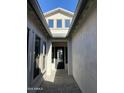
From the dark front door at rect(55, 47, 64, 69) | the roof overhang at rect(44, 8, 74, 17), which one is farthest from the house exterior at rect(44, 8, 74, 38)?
the dark front door at rect(55, 47, 64, 69)

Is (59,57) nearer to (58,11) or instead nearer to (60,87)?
(58,11)

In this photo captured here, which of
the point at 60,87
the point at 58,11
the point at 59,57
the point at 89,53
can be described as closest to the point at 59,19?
the point at 58,11

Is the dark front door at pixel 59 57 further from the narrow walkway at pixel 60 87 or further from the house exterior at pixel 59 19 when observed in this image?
the narrow walkway at pixel 60 87

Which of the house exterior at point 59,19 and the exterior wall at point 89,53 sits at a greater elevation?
the house exterior at point 59,19

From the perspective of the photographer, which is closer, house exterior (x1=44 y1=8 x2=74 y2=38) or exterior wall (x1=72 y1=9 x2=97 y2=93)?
exterior wall (x1=72 y1=9 x2=97 y2=93)

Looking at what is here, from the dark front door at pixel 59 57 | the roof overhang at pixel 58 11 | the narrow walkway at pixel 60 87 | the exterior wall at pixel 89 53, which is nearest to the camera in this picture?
the exterior wall at pixel 89 53

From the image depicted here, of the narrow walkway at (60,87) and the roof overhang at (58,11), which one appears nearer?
the narrow walkway at (60,87)

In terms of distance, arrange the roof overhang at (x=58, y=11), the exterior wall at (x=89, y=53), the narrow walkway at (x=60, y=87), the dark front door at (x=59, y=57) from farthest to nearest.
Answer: the roof overhang at (x=58, y=11) < the dark front door at (x=59, y=57) < the narrow walkway at (x=60, y=87) < the exterior wall at (x=89, y=53)

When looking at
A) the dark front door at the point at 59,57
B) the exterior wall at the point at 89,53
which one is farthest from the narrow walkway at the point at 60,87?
the dark front door at the point at 59,57

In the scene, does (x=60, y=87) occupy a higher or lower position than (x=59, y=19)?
lower

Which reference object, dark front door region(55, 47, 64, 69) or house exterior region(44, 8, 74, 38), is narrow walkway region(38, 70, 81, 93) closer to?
dark front door region(55, 47, 64, 69)
